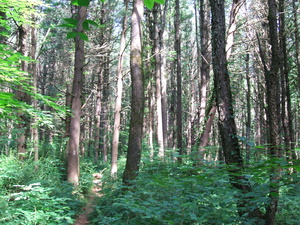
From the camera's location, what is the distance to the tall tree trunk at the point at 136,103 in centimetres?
707

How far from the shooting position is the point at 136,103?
24.3ft

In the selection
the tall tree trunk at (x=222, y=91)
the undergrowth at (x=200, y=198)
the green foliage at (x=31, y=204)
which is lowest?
the green foliage at (x=31, y=204)

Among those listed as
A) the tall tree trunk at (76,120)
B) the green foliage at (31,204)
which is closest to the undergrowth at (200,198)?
the green foliage at (31,204)

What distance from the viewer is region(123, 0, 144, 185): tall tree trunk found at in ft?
23.2

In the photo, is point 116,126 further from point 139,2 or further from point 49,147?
point 139,2

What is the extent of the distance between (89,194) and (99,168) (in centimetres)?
746

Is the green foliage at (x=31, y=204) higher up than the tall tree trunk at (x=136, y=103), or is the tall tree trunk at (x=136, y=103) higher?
the tall tree trunk at (x=136, y=103)

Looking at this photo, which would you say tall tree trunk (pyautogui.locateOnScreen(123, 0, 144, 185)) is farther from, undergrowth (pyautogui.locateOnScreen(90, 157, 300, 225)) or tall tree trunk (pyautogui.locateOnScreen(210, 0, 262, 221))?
tall tree trunk (pyautogui.locateOnScreen(210, 0, 262, 221))

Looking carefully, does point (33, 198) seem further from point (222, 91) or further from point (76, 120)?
point (76, 120)

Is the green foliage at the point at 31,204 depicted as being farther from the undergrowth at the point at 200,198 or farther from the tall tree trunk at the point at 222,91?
the tall tree trunk at the point at 222,91

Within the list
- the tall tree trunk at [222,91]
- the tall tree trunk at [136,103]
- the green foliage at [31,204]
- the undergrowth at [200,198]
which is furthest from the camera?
the tall tree trunk at [136,103]

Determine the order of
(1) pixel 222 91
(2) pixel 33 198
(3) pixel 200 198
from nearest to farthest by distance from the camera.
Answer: (3) pixel 200 198 → (1) pixel 222 91 → (2) pixel 33 198

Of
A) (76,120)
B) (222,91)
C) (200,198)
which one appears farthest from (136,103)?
(200,198)

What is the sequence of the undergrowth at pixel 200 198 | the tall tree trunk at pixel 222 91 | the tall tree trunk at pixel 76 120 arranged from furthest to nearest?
the tall tree trunk at pixel 76 120, the tall tree trunk at pixel 222 91, the undergrowth at pixel 200 198
